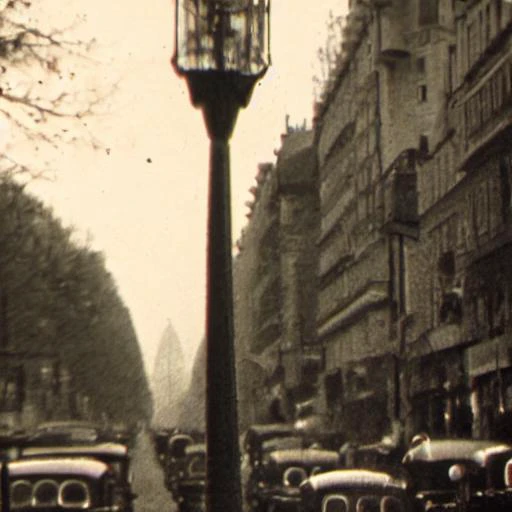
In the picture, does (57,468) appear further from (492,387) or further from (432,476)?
(492,387)

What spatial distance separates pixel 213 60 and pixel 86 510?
13.1 m

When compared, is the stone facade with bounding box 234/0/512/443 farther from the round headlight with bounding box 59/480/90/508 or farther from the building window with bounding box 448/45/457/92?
the round headlight with bounding box 59/480/90/508

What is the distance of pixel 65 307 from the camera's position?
64.6 metres

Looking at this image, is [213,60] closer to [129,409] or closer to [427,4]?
[427,4]

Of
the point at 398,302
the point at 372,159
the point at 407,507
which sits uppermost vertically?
the point at 372,159

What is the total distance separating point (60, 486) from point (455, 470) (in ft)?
19.9

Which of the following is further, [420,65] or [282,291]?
[282,291]

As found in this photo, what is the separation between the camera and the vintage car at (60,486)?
26.6 m

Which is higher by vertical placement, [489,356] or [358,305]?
[358,305]

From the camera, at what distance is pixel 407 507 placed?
24922 millimetres

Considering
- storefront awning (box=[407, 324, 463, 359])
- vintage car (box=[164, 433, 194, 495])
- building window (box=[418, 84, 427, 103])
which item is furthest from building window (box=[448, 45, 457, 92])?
vintage car (box=[164, 433, 194, 495])

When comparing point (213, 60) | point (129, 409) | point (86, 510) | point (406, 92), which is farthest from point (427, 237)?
point (129, 409)

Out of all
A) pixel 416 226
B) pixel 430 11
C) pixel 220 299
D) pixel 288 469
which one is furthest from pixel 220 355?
pixel 430 11

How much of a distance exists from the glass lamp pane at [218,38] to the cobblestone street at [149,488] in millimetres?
32166
